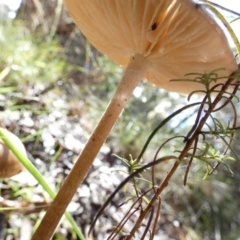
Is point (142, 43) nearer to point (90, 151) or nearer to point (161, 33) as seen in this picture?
point (161, 33)

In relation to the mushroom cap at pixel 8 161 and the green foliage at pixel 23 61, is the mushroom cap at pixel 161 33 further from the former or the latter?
the green foliage at pixel 23 61

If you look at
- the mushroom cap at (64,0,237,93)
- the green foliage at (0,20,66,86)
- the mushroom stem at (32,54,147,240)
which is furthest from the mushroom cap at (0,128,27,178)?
the green foliage at (0,20,66,86)

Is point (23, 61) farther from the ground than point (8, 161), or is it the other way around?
point (23, 61)

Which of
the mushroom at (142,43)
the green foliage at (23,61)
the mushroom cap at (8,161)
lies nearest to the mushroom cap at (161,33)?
the mushroom at (142,43)

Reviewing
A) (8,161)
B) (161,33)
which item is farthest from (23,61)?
(161,33)

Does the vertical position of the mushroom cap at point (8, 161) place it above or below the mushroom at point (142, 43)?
below

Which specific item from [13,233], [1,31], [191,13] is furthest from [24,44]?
[191,13]

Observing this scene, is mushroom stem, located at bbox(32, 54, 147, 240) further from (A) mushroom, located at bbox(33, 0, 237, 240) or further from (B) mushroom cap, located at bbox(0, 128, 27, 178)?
(B) mushroom cap, located at bbox(0, 128, 27, 178)
